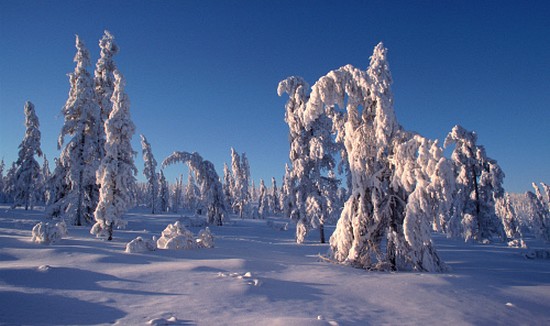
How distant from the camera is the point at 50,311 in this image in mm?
5242

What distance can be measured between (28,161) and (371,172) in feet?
134

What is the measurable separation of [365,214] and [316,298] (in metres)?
5.43

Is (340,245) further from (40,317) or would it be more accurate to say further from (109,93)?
(109,93)

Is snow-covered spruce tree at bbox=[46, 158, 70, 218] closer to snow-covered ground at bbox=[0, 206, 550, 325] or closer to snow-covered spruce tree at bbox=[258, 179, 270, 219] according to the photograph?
snow-covered ground at bbox=[0, 206, 550, 325]

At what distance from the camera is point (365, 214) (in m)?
11.1

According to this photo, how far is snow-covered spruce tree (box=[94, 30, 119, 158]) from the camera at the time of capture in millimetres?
21109

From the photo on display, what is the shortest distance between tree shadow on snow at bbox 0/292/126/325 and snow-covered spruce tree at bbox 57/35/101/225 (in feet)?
61.8

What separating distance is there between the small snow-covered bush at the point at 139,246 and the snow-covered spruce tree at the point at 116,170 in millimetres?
3652

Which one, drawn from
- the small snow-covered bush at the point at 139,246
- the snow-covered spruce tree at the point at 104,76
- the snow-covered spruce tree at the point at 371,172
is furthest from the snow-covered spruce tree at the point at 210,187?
the snow-covered spruce tree at the point at 371,172

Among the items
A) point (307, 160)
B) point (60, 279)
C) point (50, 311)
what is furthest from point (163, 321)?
point (307, 160)

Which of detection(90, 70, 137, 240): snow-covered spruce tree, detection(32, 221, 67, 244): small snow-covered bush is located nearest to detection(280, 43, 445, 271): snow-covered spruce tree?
detection(90, 70, 137, 240): snow-covered spruce tree

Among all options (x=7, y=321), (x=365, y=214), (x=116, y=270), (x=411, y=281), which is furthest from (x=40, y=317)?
(x=365, y=214)

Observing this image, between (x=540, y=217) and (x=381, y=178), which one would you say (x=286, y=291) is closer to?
(x=381, y=178)

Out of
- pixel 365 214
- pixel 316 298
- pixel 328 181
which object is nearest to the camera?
pixel 316 298
